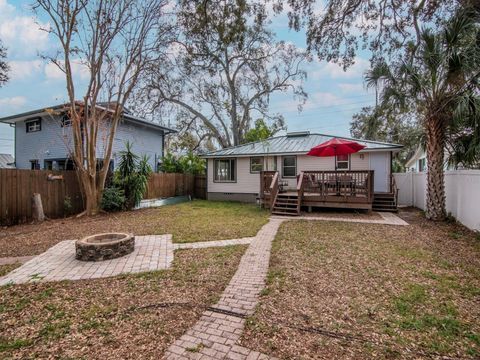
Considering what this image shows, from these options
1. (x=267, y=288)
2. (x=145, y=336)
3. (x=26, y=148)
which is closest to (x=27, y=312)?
(x=145, y=336)

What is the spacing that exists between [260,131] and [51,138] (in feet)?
50.4

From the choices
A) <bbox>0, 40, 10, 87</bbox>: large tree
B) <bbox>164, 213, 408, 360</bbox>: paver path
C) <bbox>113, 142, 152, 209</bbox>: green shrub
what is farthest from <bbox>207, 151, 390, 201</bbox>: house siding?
<bbox>0, 40, 10, 87</bbox>: large tree

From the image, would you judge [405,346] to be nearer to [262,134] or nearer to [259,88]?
[262,134]

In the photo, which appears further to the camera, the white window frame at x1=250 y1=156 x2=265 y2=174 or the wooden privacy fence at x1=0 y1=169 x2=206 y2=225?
the white window frame at x1=250 y1=156 x2=265 y2=174

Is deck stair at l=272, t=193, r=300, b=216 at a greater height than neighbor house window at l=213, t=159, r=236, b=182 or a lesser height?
lesser

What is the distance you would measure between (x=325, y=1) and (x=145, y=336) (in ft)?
33.1

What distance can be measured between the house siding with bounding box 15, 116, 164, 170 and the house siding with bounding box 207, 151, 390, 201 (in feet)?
15.2

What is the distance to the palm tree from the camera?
693 cm

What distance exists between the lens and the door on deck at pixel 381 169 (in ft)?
40.1

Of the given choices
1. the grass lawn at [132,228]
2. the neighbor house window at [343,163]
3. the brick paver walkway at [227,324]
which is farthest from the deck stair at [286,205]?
the brick paver walkway at [227,324]

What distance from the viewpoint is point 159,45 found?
11.1 metres

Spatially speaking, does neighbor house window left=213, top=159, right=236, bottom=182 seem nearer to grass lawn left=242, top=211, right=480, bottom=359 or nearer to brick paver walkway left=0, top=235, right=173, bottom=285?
grass lawn left=242, top=211, right=480, bottom=359

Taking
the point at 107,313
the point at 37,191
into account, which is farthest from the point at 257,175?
the point at 107,313

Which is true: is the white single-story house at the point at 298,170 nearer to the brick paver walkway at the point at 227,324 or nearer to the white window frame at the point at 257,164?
the white window frame at the point at 257,164
